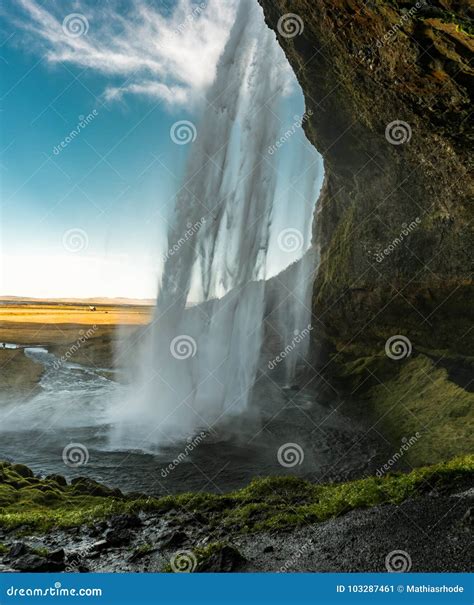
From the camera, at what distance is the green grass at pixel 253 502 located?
11.5m

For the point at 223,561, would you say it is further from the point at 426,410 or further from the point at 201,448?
the point at 426,410

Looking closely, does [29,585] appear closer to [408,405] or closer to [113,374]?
[408,405]

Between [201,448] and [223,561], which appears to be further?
[201,448]

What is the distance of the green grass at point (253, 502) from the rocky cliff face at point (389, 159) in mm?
11585

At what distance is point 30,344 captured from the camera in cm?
6097

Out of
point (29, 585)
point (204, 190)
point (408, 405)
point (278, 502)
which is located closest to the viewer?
point (29, 585)

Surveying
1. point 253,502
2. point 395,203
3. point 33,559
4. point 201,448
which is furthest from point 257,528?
point 395,203

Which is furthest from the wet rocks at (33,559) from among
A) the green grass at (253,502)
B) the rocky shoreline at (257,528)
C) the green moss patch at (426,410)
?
the green moss patch at (426,410)

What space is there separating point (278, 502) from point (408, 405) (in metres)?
12.3

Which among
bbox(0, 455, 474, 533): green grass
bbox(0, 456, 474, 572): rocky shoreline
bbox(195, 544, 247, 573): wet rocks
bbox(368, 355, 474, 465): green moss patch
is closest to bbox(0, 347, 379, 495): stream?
bbox(368, 355, 474, 465): green moss patch

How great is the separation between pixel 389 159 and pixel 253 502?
792 inches

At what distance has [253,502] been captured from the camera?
1312 centimetres

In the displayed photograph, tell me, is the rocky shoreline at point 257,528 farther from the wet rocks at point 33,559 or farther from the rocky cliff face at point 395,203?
the rocky cliff face at point 395,203

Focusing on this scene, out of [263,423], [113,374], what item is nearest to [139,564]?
[263,423]
